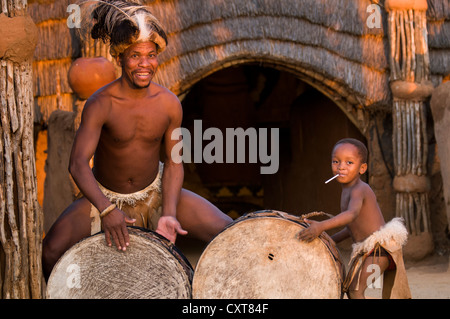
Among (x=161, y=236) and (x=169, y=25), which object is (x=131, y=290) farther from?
(x=169, y=25)

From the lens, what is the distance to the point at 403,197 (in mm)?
7082

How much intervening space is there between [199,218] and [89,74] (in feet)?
8.37

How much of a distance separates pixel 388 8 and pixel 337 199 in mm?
2430

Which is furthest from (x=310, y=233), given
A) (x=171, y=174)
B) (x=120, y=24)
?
(x=120, y=24)

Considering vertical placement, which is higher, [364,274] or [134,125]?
[134,125]

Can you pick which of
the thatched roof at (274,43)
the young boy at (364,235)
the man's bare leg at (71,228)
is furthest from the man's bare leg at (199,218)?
the thatched roof at (274,43)

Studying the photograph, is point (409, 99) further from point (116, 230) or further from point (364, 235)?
point (116, 230)

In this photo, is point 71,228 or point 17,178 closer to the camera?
point 71,228

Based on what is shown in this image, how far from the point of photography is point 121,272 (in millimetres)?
3451

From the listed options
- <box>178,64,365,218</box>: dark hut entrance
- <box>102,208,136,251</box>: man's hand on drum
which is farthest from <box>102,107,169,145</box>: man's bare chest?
<box>178,64,365,218</box>: dark hut entrance

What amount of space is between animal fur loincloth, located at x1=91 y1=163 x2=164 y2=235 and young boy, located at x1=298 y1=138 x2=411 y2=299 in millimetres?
1088

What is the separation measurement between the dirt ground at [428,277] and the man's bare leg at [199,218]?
5.96ft

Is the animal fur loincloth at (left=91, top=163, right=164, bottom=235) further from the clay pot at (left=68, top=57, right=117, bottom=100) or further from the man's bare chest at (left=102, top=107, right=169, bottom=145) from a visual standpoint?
the clay pot at (left=68, top=57, right=117, bottom=100)
